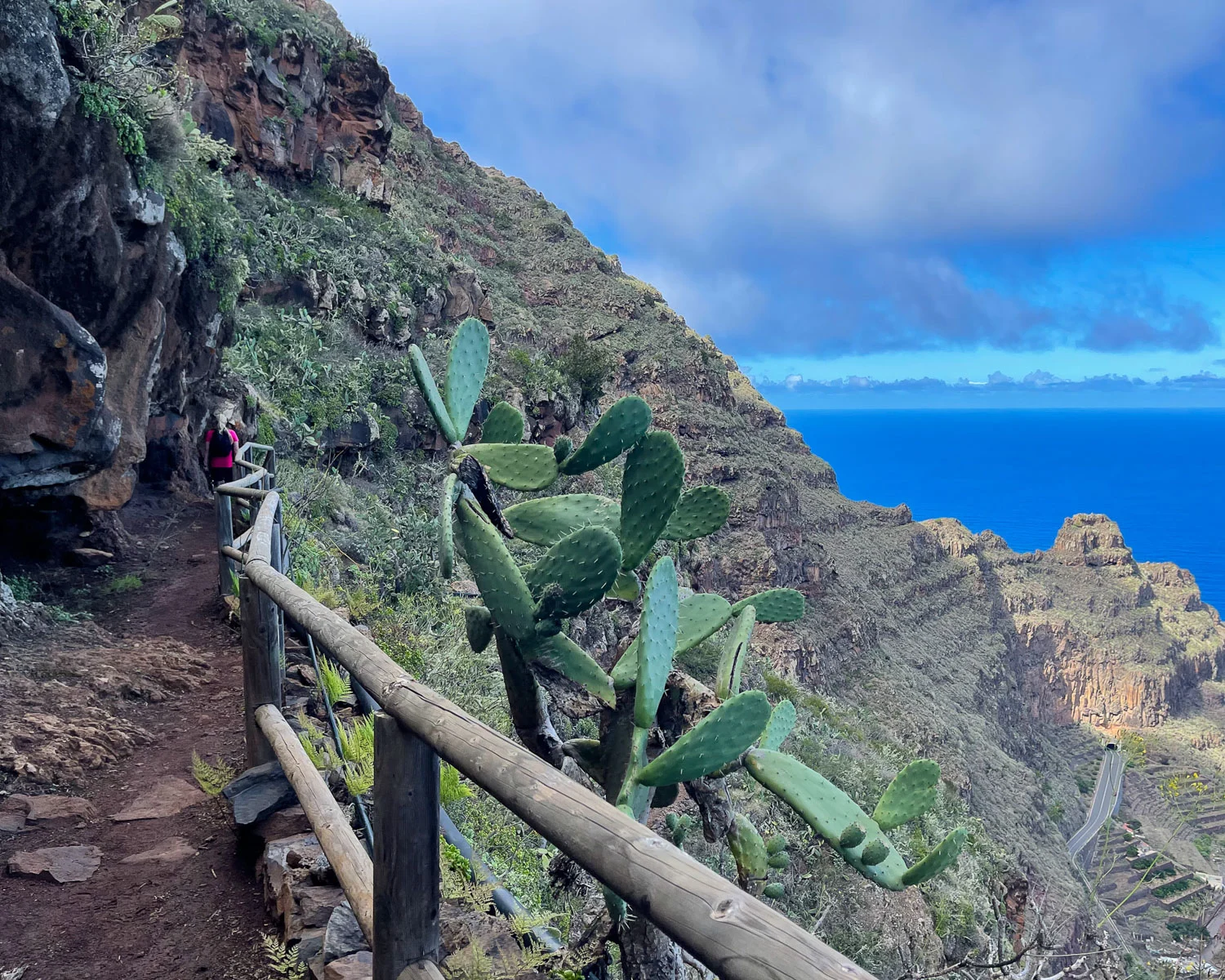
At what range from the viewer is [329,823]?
2506 mm

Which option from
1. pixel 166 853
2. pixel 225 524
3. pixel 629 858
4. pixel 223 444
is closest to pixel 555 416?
pixel 223 444

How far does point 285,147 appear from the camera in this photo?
59.2 ft

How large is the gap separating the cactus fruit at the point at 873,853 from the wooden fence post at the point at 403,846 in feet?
3.66

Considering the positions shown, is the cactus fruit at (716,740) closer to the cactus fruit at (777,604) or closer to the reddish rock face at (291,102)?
the cactus fruit at (777,604)

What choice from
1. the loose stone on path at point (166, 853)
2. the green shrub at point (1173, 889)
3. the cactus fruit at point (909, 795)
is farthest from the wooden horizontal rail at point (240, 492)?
the green shrub at point (1173, 889)

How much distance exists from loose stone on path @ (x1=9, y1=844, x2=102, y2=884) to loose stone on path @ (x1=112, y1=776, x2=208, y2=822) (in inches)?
11.0

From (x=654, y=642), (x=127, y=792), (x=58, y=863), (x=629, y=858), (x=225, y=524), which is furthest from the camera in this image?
(x=225, y=524)

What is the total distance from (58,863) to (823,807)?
2.98 meters

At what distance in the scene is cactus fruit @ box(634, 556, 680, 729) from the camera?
1983 mm

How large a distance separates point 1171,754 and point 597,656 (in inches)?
2382

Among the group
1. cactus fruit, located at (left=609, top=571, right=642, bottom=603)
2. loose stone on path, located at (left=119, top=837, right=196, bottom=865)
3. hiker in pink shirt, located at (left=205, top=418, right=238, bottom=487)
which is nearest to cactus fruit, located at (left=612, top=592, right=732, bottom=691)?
cactus fruit, located at (left=609, top=571, right=642, bottom=603)

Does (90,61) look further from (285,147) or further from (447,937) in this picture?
(285,147)

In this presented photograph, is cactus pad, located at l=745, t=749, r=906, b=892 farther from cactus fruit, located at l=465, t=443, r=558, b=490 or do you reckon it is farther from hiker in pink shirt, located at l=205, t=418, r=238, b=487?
hiker in pink shirt, located at l=205, t=418, r=238, b=487

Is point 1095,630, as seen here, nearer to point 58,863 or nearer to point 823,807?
point 823,807
